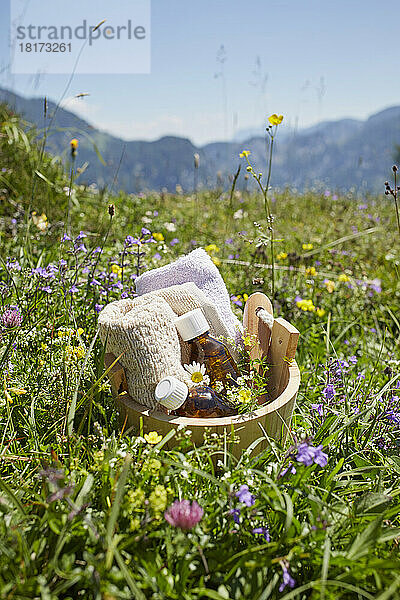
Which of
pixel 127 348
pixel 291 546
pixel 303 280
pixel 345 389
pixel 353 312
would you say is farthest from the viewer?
pixel 303 280

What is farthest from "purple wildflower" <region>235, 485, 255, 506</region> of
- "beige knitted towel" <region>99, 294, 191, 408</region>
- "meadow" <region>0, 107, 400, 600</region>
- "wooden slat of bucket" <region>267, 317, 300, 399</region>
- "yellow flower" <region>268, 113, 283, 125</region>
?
"yellow flower" <region>268, 113, 283, 125</region>

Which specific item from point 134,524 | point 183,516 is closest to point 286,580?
point 183,516

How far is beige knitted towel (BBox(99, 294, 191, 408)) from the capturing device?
170 cm

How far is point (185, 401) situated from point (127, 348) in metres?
0.29

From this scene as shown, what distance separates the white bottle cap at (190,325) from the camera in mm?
1812

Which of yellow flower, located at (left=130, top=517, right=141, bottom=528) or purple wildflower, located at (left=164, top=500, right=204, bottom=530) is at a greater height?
purple wildflower, located at (left=164, top=500, right=204, bottom=530)

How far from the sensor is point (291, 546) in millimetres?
1299

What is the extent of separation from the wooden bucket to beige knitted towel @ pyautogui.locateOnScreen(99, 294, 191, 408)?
1.6 inches

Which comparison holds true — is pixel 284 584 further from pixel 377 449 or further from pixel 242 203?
pixel 242 203

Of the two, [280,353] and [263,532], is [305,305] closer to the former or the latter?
[280,353]

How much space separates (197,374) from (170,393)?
0.23m

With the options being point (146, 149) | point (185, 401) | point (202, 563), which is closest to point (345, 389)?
point (185, 401)

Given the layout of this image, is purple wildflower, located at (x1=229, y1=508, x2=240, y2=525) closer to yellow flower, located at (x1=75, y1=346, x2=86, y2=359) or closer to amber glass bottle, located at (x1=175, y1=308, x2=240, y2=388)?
amber glass bottle, located at (x1=175, y1=308, x2=240, y2=388)

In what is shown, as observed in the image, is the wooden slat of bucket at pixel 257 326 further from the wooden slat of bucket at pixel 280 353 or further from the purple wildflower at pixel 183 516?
the purple wildflower at pixel 183 516
